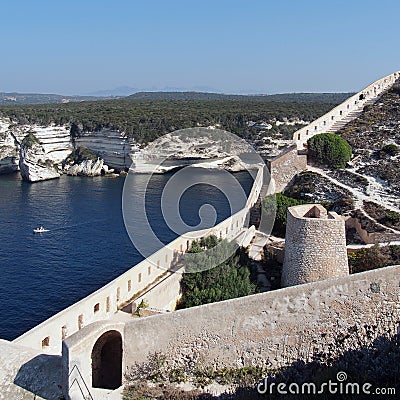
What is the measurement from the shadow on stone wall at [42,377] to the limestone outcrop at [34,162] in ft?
157

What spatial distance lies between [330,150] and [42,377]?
1670 cm

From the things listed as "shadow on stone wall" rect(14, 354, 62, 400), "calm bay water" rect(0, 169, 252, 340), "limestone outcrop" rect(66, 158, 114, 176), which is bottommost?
"calm bay water" rect(0, 169, 252, 340)

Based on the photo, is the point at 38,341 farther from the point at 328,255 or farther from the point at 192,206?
the point at 192,206

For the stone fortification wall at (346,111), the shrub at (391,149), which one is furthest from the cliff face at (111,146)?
the shrub at (391,149)

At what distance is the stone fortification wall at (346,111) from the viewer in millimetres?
25050

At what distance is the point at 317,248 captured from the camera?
14211 millimetres

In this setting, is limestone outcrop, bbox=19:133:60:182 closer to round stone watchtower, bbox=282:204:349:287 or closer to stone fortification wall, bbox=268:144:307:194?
stone fortification wall, bbox=268:144:307:194

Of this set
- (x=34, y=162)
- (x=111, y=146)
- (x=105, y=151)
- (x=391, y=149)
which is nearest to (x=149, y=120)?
(x=111, y=146)

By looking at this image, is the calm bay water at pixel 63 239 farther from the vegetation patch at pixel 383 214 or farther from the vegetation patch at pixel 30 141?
the vegetation patch at pixel 383 214

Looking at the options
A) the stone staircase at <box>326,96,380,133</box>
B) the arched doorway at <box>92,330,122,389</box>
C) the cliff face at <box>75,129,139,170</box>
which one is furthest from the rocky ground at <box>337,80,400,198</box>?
the cliff face at <box>75,129,139,170</box>

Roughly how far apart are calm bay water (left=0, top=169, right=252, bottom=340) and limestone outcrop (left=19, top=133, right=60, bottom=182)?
5.10ft

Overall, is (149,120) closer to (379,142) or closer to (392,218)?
(379,142)

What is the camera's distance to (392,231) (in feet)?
57.9

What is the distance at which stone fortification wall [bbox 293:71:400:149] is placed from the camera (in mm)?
25050
